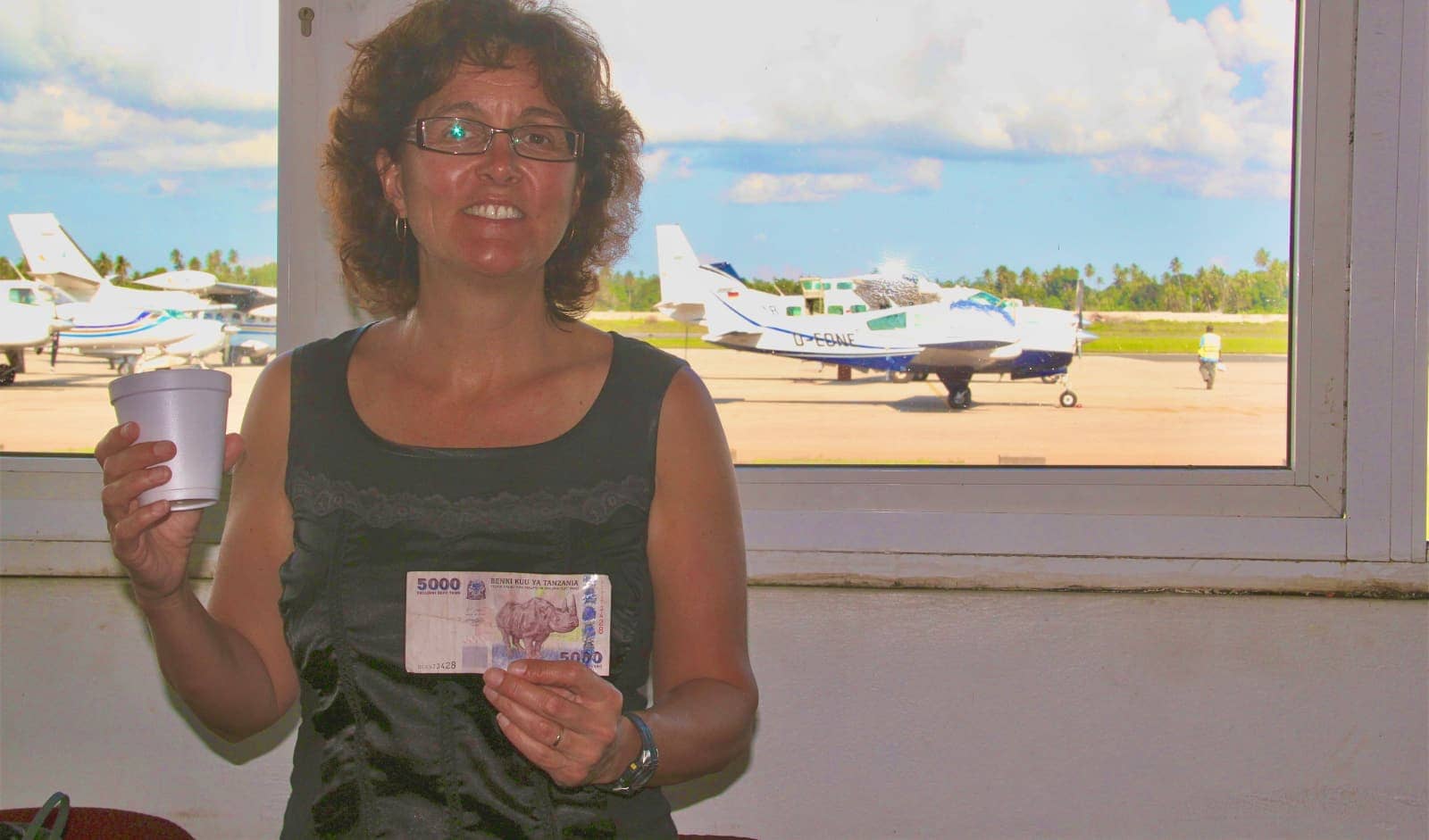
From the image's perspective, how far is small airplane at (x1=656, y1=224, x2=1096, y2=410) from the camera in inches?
79.0

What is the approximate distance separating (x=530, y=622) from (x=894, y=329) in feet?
3.83

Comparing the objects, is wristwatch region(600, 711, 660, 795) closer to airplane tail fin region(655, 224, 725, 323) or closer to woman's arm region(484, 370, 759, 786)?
woman's arm region(484, 370, 759, 786)

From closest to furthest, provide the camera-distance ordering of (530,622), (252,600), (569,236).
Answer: (530,622), (252,600), (569,236)

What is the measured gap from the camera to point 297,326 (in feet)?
6.54

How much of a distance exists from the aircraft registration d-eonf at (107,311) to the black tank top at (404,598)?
36.5 inches

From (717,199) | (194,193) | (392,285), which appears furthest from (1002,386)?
(194,193)

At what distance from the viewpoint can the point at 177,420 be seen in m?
1.00

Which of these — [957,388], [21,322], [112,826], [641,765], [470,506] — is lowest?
[112,826]

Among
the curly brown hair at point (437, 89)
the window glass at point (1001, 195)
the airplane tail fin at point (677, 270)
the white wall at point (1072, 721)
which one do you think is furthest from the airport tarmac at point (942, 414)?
the curly brown hair at point (437, 89)

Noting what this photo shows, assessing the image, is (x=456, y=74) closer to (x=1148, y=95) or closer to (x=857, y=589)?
(x=857, y=589)

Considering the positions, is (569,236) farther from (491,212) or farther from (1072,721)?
(1072,721)

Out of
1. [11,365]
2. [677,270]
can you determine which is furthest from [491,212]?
[11,365]

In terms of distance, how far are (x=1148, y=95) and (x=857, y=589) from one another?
102cm

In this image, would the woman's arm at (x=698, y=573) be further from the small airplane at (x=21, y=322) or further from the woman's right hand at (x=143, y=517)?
the small airplane at (x=21, y=322)
